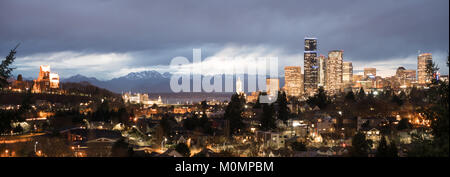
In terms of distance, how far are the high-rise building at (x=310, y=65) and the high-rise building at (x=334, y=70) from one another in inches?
173

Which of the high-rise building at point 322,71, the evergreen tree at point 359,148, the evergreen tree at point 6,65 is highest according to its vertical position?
the high-rise building at point 322,71

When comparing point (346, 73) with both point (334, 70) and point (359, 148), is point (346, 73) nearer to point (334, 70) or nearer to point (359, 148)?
point (334, 70)

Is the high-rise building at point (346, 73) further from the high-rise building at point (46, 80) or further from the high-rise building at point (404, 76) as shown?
the high-rise building at point (46, 80)

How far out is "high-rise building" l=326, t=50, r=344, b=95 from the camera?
12606 centimetres

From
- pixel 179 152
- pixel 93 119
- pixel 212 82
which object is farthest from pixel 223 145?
pixel 212 82

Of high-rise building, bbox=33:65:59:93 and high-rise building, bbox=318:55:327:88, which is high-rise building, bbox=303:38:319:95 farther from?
high-rise building, bbox=33:65:59:93

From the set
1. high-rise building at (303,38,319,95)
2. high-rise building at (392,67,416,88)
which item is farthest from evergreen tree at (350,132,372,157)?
high-rise building at (303,38,319,95)

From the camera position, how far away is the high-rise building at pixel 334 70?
126 meters

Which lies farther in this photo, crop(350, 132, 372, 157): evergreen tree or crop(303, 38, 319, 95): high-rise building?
crop(303, 38, 319, 95): high-rise building

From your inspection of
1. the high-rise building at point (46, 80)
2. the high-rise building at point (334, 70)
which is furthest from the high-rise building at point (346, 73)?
the high-rise building at point (46, 80)

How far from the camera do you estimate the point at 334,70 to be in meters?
129

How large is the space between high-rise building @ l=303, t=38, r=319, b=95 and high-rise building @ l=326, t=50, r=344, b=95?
4.40m
